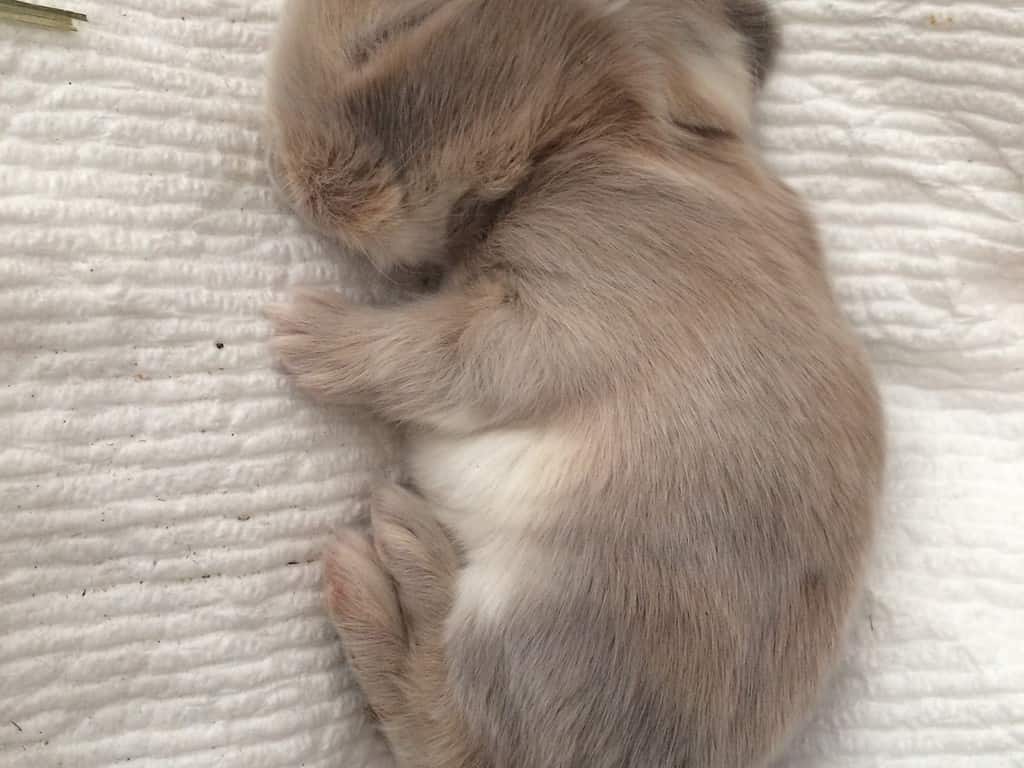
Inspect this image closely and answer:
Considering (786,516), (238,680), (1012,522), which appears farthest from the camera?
(1012,522)

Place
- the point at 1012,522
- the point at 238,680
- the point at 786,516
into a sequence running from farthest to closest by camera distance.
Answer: the point at 1012,522
the point at 238,680
the point at 786,516

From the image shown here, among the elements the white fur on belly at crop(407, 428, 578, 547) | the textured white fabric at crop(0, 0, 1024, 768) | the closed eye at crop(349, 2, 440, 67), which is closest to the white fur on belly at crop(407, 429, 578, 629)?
the white fur on belly at crop(407, 428, 578, 547)

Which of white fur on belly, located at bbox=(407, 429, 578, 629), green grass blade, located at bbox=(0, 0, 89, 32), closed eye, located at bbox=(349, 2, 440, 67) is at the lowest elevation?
white fur on belly, located at bbox=(407, 429, 578, 629)

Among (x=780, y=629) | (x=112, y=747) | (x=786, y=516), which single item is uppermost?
(x=786, y=516)

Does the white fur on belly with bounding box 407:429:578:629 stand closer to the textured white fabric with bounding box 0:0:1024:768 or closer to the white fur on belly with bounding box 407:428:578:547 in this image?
the white fur on belly with bounding box 407:428:578:547

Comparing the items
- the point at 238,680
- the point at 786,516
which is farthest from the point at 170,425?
the point at 786,516

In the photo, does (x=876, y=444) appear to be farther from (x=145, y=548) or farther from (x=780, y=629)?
(x=145, y=548)
